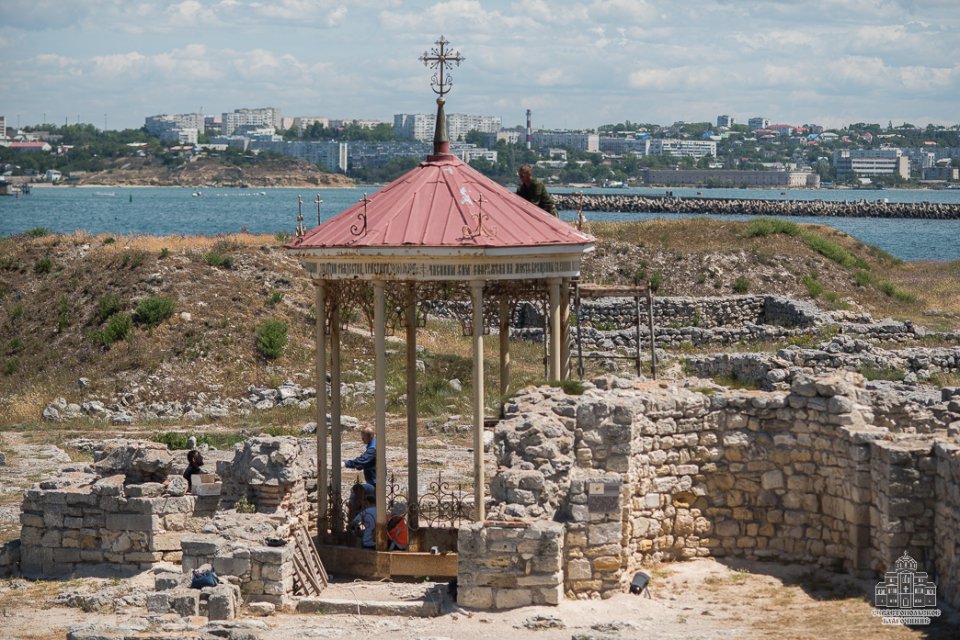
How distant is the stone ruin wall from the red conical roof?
68.6 inches

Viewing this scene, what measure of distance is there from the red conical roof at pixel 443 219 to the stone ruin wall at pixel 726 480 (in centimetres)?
174

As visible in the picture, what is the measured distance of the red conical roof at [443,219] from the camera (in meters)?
16.2

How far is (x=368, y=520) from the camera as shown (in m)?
17.4

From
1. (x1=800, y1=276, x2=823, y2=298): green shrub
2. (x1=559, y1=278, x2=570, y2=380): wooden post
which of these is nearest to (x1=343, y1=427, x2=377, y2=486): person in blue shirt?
(x1=559, y1=278, x2=570, y2=380): wooden post

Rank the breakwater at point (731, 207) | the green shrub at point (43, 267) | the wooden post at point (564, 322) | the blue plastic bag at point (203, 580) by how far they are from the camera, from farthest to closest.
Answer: the breakwater at point (731, 207) → the green shrub at point (43, 267) → the wooden post at point (564, 322) → the blue plastic bag at point (203, 580)

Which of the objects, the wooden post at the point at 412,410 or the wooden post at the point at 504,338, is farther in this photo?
the wooden post at the point at 504,338

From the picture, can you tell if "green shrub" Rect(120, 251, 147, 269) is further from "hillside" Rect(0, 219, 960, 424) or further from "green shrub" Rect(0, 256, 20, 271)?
"green shrub" Rect(0, 256, 20, 271)

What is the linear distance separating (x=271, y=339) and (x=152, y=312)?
3.04 metres

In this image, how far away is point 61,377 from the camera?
1281 inches

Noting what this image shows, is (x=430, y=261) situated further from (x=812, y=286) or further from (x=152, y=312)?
(x=812, y=286)

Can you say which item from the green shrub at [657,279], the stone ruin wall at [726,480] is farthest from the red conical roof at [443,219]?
the green shrub at [657,279]

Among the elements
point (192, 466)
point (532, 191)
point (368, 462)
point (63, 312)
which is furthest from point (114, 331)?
point (368, 462)

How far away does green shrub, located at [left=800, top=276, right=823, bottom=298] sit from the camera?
1762 inches

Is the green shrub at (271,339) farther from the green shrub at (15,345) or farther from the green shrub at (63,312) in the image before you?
the green shrub at (15,345)
